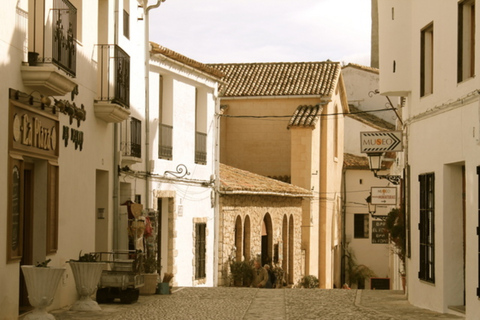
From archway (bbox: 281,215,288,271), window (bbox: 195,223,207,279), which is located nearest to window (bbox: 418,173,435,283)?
window (bbox: 195,223,207,279)

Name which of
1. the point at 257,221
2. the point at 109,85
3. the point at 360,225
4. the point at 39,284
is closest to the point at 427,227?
the point at 109,85

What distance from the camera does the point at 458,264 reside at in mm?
15688

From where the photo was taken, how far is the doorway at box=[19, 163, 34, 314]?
1471 centimetres

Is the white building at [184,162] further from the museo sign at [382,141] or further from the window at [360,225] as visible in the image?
the window at [360,225]

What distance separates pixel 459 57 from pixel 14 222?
722 centimetres

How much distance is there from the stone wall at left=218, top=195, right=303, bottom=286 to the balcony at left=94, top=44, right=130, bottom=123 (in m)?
11.3

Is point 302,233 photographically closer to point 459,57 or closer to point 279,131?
point 279,131

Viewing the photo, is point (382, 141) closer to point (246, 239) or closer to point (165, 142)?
point (165, 142)

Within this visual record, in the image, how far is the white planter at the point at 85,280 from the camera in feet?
50.4

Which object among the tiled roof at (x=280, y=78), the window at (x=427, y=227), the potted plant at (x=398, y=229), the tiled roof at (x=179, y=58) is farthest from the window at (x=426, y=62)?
the tiled roof at (x=280, y=78)

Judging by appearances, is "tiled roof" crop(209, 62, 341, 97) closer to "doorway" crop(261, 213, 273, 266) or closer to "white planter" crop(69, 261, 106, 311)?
"doorway" crop(261, 213, 273, 266)

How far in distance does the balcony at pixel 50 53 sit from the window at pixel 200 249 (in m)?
13.2

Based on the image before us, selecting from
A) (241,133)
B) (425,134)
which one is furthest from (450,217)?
(241,133)

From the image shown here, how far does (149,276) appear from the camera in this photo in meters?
19.8
